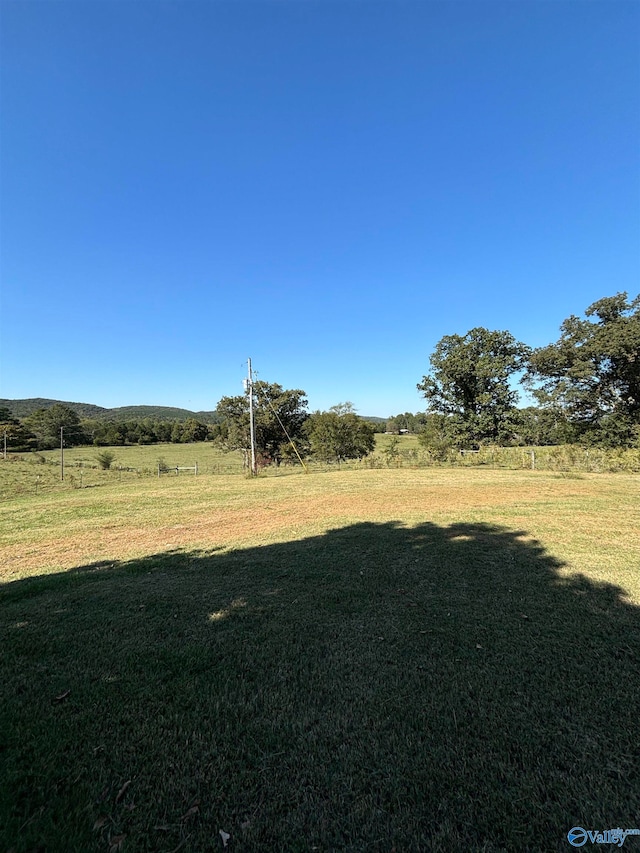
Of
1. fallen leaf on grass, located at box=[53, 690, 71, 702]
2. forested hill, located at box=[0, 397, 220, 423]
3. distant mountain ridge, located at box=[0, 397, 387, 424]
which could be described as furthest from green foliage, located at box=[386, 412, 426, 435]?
fallen leaf on grass, located at box=[53, 690, 71, 702]

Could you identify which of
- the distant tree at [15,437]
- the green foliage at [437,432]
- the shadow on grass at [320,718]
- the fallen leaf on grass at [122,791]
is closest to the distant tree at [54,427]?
the distant tree at [15,437]

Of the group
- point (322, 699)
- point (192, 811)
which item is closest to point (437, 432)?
point (322, 699)

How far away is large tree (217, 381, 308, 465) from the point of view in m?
30.7

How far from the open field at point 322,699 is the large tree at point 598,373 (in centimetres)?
2553

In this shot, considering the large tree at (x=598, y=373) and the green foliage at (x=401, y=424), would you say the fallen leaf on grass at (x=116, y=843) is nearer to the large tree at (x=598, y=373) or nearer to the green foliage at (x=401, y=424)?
the large tree at (x=598, y=373)

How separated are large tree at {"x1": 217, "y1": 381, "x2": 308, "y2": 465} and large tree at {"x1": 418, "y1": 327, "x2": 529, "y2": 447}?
39.6 ft

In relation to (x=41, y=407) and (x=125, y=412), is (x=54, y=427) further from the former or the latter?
(x=125, y=412)

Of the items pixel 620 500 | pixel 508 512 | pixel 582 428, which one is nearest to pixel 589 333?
pixel 582 428

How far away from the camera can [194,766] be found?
191cm

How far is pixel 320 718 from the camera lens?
2.26 metres

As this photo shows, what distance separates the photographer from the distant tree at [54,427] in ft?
173

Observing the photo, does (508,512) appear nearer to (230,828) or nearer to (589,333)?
(230,828)

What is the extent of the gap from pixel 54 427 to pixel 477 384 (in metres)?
58.4

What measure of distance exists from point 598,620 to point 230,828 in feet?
11.5
